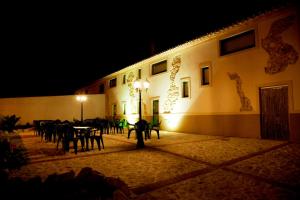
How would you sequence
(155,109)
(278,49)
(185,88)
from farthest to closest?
(155,109), (185,88), (278,49)

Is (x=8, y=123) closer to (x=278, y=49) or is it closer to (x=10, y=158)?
(x=10, y=158)

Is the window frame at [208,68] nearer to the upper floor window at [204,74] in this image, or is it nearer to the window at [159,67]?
the upper floor window at [204,74]

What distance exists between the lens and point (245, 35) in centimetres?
973

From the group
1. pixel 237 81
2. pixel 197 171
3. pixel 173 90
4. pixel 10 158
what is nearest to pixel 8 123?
pixel 10 158

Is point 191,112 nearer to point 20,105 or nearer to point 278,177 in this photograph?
point 278,177

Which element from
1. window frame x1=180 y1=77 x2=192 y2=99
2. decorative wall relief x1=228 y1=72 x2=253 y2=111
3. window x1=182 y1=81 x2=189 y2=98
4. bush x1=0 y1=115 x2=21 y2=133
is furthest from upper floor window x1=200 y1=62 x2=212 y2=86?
bush x1=0 y1=115 x2=21 y2=133

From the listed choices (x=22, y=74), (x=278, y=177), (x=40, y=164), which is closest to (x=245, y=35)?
(x=278, y=177)

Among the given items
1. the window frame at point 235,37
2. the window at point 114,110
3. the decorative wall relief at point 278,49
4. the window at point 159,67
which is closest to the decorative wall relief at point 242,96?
the window frame at point 235,37

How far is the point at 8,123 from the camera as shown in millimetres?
2105

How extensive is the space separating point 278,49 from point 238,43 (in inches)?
78.1

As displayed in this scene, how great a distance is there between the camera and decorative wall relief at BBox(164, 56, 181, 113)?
42.6 ft

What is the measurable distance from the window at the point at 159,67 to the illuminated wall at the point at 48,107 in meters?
8.78

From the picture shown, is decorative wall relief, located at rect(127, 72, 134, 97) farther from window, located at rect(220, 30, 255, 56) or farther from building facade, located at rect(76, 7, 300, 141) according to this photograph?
window, located at rect(220, 30, 255, 56)

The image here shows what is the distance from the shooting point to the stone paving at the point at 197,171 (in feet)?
11.0
